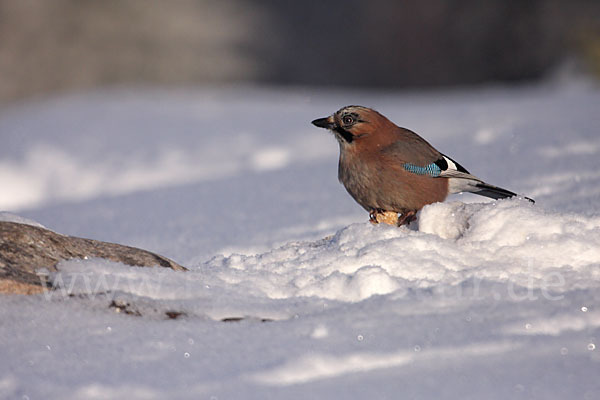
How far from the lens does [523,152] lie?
567cm

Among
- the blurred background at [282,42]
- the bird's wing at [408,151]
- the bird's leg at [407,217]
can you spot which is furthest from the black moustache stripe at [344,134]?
the blurred background at [282,42]

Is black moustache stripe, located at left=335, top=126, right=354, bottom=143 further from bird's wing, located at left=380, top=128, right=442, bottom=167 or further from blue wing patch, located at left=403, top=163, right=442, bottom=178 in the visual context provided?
blue wing patch, located at left=403, top=163, right=442, bottom=178

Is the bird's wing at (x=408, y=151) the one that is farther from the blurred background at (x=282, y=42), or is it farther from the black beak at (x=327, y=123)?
the blurred background at (x=282, y=42)

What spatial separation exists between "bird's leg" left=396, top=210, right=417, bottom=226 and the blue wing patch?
18 centimetres

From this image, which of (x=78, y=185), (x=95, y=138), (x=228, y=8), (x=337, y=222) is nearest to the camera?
(x=337, y=222)

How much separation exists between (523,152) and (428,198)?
101 inches

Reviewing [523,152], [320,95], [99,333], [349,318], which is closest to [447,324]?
[349,318]

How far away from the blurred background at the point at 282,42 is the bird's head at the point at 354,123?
926 cm

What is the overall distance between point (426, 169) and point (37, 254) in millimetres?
1676

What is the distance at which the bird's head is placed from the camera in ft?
11.2

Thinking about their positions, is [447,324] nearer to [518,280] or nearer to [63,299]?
[518,280]

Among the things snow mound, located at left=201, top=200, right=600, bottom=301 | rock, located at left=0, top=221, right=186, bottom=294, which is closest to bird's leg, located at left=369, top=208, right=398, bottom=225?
snow mound, located at left=201, top=200, right=600, bottom=301

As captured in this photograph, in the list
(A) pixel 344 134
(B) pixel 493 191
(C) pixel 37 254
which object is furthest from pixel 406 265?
(C) pixel 37 254

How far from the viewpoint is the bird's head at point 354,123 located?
3416 mm
